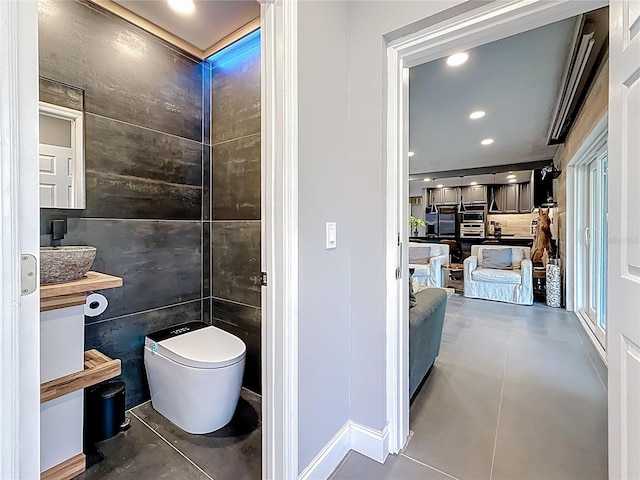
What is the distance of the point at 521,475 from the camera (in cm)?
150

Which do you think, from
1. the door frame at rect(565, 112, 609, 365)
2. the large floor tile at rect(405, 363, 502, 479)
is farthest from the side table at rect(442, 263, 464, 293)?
the large floor tile at rect(405, 363, 502, 479)

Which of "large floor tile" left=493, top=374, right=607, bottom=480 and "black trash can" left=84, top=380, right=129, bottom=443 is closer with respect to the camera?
"large floor tile" left=493, top=374, right=607, bottom=480

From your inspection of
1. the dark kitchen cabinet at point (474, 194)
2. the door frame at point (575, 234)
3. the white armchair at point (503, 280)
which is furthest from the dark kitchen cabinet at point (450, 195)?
the door frame at point (575, 234)

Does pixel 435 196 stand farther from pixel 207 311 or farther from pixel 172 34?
pixel 172 34

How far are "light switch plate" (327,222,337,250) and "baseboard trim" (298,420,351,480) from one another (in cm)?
92

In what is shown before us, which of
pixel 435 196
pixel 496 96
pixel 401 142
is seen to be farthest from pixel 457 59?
pixel 435 196

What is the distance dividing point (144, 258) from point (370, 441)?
1.72 meters

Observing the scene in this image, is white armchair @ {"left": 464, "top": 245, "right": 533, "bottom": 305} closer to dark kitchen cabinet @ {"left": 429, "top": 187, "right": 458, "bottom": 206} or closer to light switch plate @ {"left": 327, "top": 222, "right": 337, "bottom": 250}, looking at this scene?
dark kitchen cabinet @ {"left": 429, "top": 187, "right": 458, "bottom": 206}

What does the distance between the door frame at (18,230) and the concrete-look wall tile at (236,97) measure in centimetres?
158

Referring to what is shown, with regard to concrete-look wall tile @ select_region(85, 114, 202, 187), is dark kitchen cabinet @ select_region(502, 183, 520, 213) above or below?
above

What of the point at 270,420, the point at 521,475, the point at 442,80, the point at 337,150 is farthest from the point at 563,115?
the point at 270,420

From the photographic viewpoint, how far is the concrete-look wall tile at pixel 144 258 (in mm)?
1862

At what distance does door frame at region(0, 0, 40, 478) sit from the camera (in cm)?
56

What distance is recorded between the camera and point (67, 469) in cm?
149
